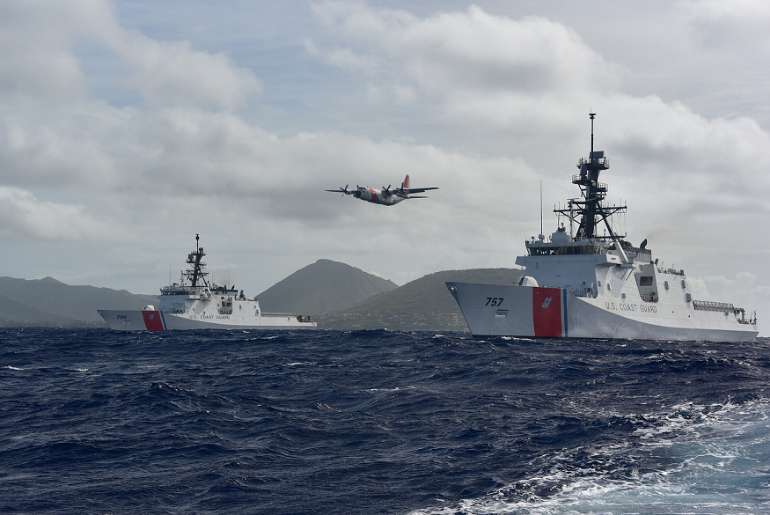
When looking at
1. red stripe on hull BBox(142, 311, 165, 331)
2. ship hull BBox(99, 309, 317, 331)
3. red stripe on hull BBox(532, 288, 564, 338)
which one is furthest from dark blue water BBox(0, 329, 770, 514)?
red stripe on hull BBox(142, 311, 165, 331)

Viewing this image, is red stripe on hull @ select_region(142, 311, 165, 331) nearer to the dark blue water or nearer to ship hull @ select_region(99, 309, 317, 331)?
ship hull @ select_region(99, 309, 317, 331)

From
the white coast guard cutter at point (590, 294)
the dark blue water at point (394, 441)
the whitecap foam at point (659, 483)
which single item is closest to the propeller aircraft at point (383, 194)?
the white coast guard cutter at point (590, 294)

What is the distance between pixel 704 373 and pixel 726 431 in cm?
1036

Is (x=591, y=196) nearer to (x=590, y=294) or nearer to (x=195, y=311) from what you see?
(x=590, y=294)

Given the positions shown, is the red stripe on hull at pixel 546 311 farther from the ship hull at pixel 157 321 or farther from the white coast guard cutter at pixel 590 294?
the ship hull at pixel 157 321

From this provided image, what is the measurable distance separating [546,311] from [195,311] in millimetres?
50055

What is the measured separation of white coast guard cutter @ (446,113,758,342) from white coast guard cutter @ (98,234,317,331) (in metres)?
42.9

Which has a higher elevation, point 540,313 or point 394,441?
point 540,313

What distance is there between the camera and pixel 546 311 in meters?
38.6

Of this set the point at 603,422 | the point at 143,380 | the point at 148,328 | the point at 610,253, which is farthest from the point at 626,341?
the point at 148,328

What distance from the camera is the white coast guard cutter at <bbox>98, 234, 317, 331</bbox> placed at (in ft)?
236

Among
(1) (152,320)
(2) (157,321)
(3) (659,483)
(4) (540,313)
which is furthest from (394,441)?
(1) (152,320)

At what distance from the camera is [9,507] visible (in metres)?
9.03

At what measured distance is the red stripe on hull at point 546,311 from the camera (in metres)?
38.5
